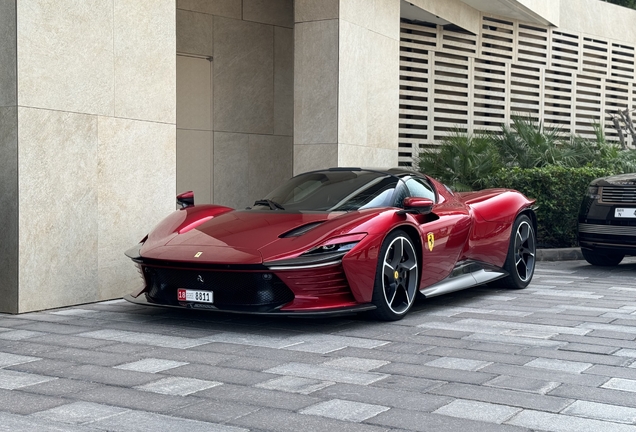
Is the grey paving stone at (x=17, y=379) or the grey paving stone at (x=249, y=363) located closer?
the grey paving stone at (x=17, y=379)

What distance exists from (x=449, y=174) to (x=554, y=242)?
183 centimetres

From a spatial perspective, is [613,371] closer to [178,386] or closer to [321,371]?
[321,371]

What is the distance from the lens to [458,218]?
7609mm

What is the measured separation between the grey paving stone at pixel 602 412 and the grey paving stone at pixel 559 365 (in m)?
0.78

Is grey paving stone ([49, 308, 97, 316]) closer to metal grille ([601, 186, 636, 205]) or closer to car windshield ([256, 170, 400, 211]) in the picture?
car windshield ([256, 170, 400, 211])

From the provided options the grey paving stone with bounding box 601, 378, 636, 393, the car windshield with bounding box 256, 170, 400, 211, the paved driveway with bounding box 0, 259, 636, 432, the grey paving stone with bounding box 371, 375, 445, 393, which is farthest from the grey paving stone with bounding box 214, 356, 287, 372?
the car windshield with bounding box 256, 170, 400, 211

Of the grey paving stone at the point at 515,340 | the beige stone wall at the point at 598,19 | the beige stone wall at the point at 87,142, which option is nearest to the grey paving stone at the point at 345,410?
the grey paving stone at the point at 515,340

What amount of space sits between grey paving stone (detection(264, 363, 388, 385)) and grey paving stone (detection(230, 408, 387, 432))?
76 cm

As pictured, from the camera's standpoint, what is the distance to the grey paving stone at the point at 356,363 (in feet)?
16.5

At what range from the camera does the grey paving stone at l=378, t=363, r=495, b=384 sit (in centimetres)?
476

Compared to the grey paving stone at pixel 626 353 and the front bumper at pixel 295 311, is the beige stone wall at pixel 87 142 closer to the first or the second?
the front bumper at pixel 295 311

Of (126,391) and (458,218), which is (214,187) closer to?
(458,218)

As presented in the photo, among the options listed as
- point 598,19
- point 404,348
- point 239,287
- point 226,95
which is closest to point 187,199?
point 239,287

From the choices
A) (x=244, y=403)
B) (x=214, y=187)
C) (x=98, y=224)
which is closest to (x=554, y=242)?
(x=214, y=187)
